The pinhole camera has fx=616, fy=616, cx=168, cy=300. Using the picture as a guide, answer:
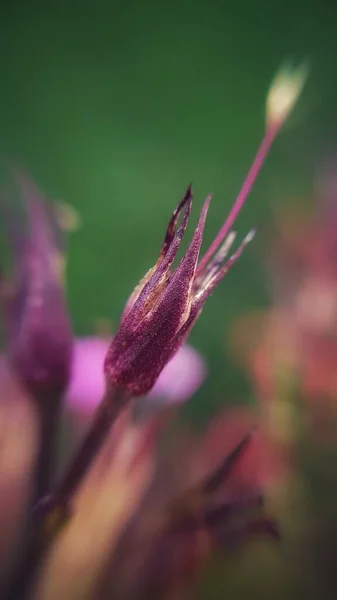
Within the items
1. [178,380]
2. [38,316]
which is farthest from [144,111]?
[38,316]

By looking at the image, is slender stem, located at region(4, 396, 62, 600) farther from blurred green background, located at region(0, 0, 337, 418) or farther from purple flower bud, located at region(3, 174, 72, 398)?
blurred green background, located at region(0, 0, 337, 418)

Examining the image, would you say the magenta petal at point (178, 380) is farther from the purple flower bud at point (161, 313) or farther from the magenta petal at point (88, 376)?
the purple flower bud at point (161, 313)

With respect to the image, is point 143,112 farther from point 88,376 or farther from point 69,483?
point 69,483

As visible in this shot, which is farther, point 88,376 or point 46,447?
point 88,376

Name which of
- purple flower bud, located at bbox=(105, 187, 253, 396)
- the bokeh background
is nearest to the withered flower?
purple flower bud, located at bbox=(105, 187, 253, 396)

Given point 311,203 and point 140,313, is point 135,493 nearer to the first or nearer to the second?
point 140,313
